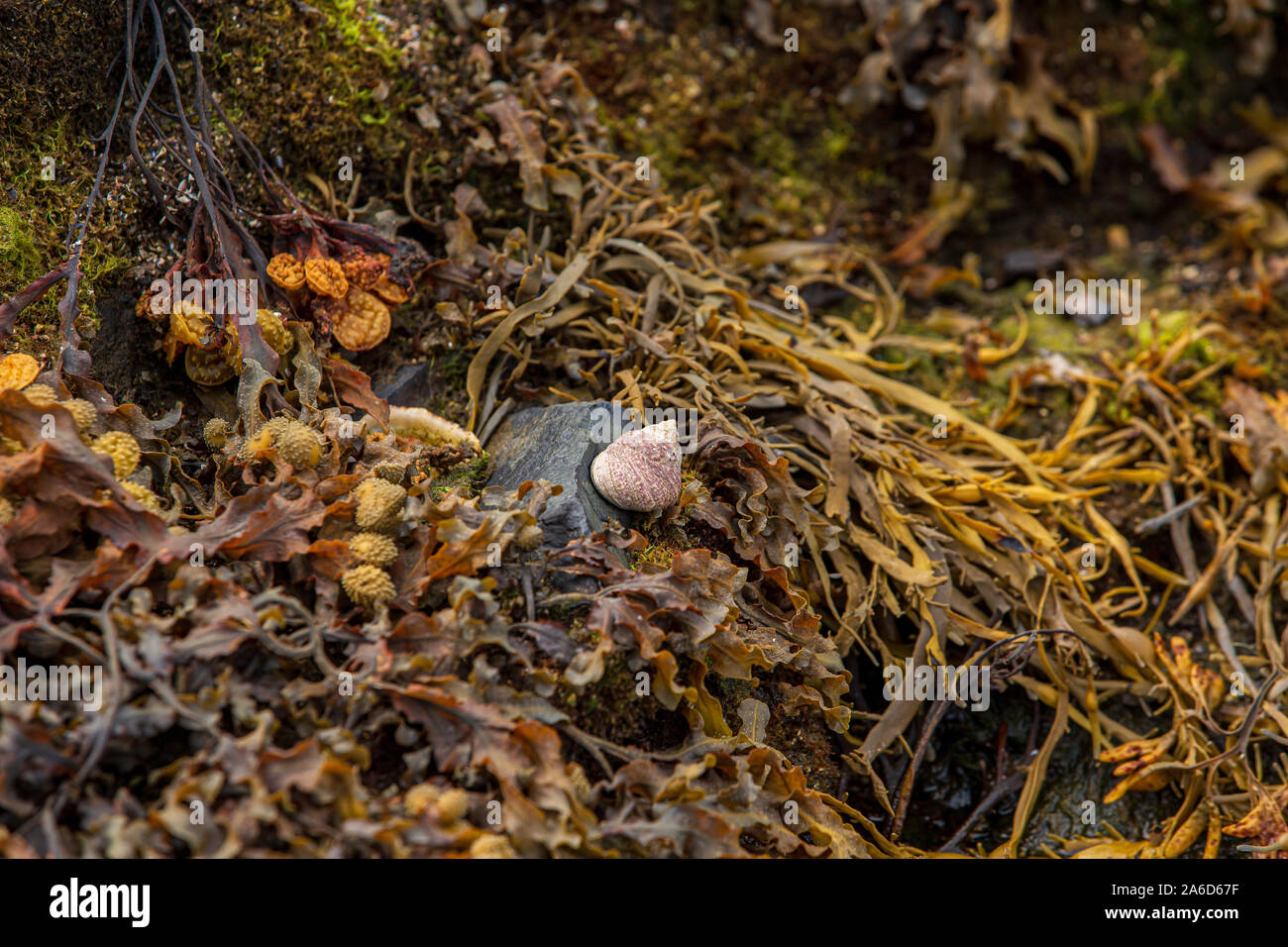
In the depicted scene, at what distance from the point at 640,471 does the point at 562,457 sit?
225mm

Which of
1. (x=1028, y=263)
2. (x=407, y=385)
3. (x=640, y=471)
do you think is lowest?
(x=640, y=471)

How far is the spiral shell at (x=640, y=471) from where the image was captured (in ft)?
6.15

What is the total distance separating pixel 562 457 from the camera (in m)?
2.00

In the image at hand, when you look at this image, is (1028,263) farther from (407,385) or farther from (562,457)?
(407,385)

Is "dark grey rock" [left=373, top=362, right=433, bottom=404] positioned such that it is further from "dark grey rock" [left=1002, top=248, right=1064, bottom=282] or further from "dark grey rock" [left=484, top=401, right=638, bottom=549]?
"dark grey rock" [left=1002, top=248, right=1064, bottom=282]

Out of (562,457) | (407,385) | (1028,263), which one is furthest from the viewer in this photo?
(1028,263)

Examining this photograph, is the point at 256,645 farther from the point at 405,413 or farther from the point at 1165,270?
the point at 1165,270

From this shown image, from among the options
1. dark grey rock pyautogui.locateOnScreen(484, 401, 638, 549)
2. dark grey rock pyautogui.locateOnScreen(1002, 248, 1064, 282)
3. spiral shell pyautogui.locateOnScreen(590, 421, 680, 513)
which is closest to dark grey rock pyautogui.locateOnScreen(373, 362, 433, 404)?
dark grey rock pyautogui.locateOnScreen(484, 401, 638, 549)

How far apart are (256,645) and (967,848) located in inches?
69.1

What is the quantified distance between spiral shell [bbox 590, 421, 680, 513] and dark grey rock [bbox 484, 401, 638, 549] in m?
0.04

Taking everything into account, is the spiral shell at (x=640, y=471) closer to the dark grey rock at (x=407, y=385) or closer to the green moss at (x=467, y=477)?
the green moss at (x=467, y=477)

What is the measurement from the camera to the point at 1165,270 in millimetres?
3357

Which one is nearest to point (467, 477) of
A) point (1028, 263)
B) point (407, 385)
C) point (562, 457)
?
point (562, 457)

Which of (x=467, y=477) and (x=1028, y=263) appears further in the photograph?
(x=1028, y=263)
